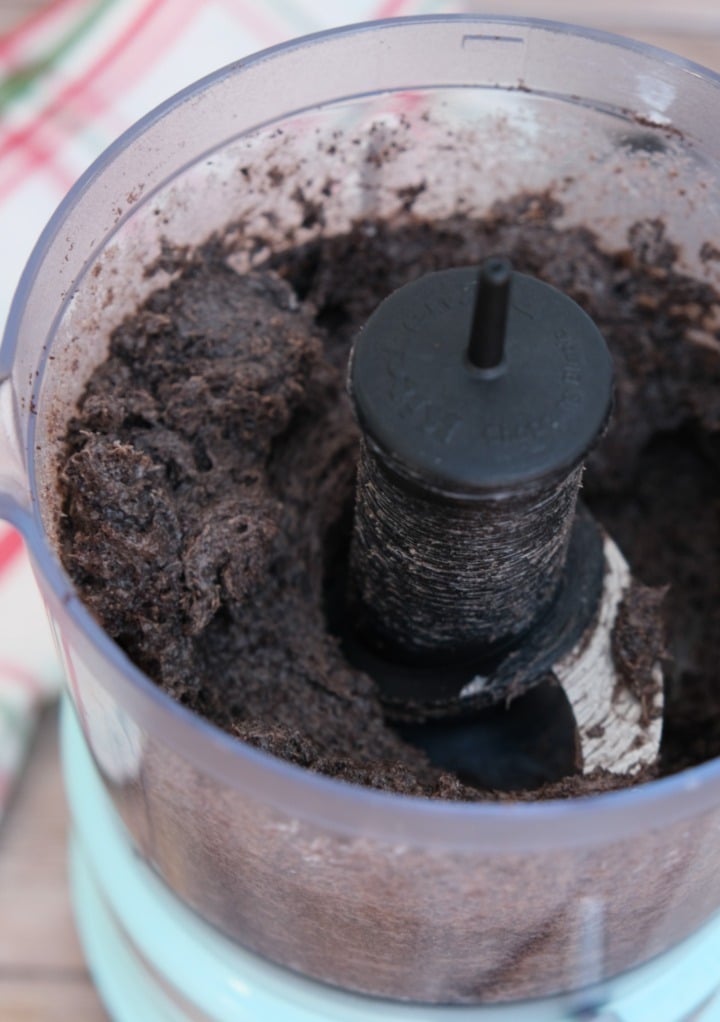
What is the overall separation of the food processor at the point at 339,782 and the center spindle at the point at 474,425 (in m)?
0.10

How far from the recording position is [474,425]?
0.38m

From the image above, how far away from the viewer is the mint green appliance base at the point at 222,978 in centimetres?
47

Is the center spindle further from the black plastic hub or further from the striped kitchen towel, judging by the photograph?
the striped kitchen towel

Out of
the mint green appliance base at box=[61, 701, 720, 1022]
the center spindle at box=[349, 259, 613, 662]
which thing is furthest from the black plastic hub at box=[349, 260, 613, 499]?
the mint green appliance base at box=[61, 701, 720, 1022]

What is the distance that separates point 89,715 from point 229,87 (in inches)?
10.4

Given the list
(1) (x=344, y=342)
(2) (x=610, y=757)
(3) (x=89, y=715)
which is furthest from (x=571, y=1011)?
(1) (x=344, y=342)

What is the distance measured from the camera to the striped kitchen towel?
79 centimetres

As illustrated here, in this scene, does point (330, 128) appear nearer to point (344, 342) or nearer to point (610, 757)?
point (344, 342)

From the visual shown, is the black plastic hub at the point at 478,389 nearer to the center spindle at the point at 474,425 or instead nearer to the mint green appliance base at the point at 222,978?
the center spindle at the point at 474,425

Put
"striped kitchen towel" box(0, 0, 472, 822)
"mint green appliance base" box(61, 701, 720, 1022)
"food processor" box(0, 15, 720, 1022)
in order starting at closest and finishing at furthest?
"food processor" box(0, 15, 720, 1022) → "mint green appliance base" box(61, 701, 720, 1022) → "striped kitchen towel" box(0, 0, 472, 822)

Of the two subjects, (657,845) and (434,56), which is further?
(434,56)

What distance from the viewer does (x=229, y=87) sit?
0.48 metres

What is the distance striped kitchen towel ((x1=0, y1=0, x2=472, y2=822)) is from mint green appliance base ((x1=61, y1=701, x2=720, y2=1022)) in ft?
1.26

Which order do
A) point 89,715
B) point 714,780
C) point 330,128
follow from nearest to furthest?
1. point 714,780
2. point 89,715
3. point 330,128
